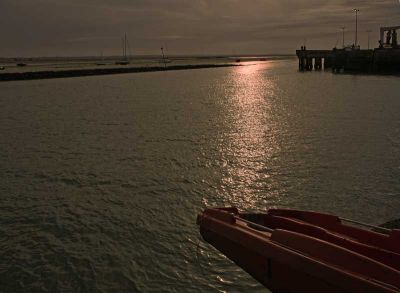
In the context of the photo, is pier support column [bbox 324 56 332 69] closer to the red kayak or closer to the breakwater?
the breakwater

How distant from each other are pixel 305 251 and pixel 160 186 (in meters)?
8.68

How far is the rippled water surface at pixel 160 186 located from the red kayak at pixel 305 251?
5.71 feet

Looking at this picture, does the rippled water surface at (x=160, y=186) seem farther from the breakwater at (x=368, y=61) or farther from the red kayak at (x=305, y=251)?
the breakwater at (x=368, y=61)

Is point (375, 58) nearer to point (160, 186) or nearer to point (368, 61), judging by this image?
point (368, 61)

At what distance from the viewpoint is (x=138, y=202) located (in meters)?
11.7

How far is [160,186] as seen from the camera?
13.1 meters

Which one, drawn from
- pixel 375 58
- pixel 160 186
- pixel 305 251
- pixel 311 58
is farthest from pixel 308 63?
pixel 305 251

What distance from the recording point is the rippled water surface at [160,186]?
316 inches

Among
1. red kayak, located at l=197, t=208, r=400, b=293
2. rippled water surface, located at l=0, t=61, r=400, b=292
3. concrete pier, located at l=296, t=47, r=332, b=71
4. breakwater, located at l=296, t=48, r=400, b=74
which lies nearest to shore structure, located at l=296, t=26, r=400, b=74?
breakwater, located at l=296, t=48, r=400, b=74

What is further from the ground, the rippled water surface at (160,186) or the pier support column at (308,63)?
the pier support column at (308,63)

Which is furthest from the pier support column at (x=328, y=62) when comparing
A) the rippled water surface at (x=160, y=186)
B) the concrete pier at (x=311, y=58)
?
the rippled water surface at (x=160, y=186)

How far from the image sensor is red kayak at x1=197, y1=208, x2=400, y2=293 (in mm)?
4332

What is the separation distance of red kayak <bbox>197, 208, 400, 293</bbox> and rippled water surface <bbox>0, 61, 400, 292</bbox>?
1.74 m

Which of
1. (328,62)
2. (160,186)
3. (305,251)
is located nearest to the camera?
(305,251)
